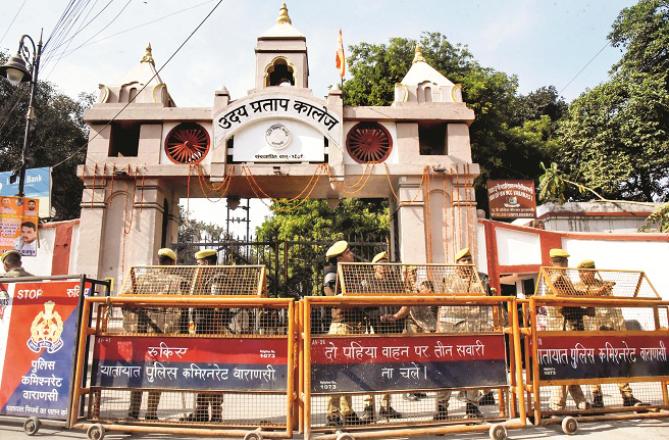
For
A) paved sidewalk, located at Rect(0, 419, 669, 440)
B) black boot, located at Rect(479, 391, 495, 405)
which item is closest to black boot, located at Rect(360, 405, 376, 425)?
paved sidewalk, located at Rect(0, 419, 669, 440)

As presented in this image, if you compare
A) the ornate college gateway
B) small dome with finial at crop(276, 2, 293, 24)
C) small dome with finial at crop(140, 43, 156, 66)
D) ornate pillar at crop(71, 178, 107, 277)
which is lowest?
ornate pillar at crop(71, 178, 107, 277)

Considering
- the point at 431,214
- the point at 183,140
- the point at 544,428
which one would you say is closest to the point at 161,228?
the point at 183,140

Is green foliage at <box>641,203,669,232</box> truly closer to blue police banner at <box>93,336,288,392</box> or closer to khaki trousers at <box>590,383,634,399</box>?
khaki trousers at <box>590,383,634,399</box>

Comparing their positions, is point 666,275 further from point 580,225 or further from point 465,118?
Answer: point 465,118

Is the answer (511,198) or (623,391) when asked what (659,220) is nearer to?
(511,198)

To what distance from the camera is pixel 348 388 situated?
4664 mm

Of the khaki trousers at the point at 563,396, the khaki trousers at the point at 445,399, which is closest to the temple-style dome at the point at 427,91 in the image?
the khaki trousers at the point at 563,396

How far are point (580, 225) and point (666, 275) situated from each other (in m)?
3.16

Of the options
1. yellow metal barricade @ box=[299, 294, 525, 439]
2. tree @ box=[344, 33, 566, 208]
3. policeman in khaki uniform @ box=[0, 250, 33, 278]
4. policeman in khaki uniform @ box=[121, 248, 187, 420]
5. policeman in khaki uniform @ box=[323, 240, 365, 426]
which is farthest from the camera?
tree @ box=[344, 33, 566, 208]

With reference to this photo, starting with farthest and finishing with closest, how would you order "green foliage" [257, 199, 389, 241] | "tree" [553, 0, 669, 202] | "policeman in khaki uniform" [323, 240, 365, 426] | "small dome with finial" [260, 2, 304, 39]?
"green foliage" [257, 199, 389, 241] < "tree" [553, 0, 669, 202] < "small dome with finial" [260, 2, 304, 39] < "policeman in khaki uniform" [323, 240, 365, 426]

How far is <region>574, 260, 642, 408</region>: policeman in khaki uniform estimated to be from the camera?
5.52 m

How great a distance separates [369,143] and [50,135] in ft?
72.1

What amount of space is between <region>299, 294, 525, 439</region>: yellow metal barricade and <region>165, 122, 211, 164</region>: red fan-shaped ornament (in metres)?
7.81

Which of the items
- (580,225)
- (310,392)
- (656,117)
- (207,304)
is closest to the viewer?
(310,392)
